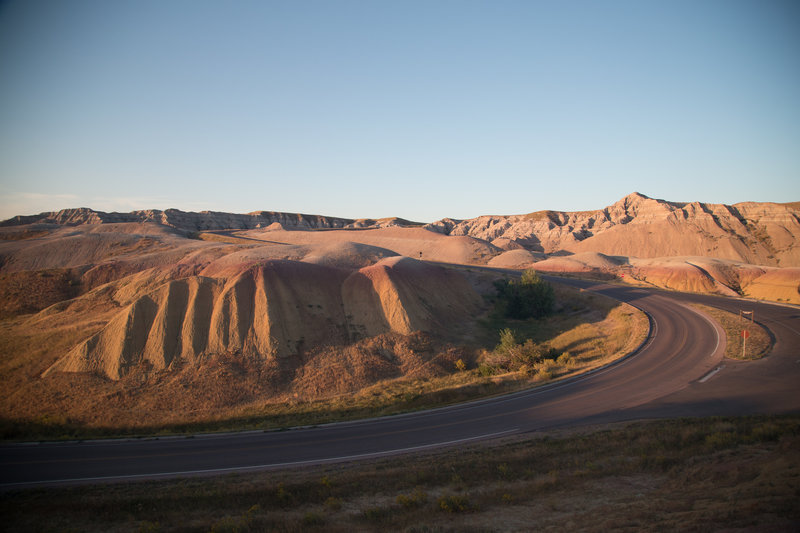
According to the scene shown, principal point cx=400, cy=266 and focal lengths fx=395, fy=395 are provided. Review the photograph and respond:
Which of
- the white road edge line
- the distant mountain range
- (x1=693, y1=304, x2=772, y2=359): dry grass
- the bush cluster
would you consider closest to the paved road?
the white road edge line

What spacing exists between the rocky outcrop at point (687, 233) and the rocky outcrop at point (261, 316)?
81283mm

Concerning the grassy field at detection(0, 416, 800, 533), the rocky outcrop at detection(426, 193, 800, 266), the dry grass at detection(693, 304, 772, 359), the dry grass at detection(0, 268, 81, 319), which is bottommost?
the grassy field at detection(0, 416, 800, 533)

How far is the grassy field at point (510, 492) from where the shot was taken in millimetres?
9750

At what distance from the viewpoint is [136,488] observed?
14.7 metres

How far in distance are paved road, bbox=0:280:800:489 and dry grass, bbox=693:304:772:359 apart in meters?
0.84

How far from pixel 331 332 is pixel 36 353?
2185 centimetres

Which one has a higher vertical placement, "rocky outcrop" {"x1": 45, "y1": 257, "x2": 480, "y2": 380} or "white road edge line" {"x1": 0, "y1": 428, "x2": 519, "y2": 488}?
"rocky outcrop" {"x1": 45, "y1": 257, "x2": 480, "y2": 380}

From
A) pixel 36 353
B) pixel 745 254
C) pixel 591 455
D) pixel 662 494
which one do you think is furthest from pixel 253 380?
pixel 745 254

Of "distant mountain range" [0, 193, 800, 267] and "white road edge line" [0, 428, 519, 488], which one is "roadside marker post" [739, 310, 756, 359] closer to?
"white road edge line" [0, 428, 519, 488]

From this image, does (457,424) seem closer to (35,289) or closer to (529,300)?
(529,300)

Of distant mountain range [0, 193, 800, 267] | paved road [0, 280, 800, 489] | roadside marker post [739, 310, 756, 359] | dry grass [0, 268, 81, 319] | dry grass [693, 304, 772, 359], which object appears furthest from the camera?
distant mountain range [0, 193, 800, 267]

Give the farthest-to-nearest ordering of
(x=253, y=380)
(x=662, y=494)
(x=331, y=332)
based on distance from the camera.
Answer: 1. (x=331, y=332)
2. (x=253, y=380)
3. (x=662, y=494)

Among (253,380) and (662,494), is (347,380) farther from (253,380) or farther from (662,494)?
(662,494)

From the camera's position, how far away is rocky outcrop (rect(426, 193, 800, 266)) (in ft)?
294
